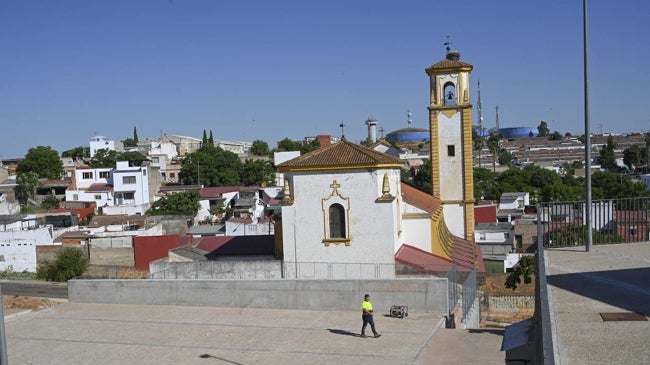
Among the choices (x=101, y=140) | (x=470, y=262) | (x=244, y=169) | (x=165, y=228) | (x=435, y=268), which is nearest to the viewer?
(x=435, y=268)

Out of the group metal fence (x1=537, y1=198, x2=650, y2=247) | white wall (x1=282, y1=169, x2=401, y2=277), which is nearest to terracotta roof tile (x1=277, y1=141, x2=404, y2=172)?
white wall (x1=282, y1=169, x2=401, y2=277)

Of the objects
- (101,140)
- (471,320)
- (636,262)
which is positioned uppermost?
(101,140)

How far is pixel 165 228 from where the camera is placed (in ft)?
161

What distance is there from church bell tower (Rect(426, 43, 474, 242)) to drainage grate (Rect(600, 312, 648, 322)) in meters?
21.7

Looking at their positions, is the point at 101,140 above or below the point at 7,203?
above

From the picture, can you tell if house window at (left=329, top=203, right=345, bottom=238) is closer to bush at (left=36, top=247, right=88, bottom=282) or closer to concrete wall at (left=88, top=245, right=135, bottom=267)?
bush at (left=36, top=247, right=88, bottom=282)

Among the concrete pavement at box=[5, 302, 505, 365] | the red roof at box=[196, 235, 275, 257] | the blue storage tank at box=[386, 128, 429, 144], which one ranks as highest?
the blue storage tank at box=[386, 128, 429, 144]

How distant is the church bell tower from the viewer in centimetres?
2983

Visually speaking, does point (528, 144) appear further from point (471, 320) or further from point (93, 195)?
point (471, 320)

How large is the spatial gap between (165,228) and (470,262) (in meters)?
28.3

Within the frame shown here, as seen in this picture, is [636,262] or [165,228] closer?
[636,262]

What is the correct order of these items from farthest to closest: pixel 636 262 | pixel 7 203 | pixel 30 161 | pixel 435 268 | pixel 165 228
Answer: pixel 30 161 → pixel 7 203 → pixel 165 228 → pixel 435 268 → pixel 636 262

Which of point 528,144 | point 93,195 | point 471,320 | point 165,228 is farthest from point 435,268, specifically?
point 528,144

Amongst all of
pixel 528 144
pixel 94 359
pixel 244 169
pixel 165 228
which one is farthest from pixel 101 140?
pixel 528 144
